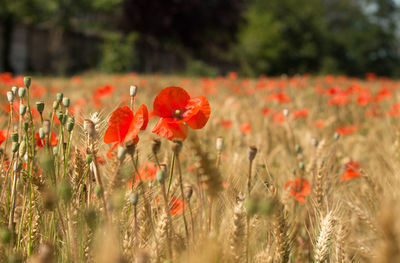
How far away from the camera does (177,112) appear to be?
2.33 feet

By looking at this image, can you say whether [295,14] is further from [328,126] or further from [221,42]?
[328,126]

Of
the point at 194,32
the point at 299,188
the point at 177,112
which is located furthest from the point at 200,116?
the point at 194,32

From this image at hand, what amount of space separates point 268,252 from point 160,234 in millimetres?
179

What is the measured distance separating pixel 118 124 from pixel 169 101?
0.12m

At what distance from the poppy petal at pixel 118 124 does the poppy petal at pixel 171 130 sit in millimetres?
54

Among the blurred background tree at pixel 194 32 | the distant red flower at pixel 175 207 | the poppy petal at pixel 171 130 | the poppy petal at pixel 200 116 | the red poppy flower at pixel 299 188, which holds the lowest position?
the red poppy flower at pixel 299 188

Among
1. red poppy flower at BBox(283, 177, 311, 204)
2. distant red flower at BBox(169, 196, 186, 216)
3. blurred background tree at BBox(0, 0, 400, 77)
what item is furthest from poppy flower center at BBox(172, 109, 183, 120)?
blurred background tree at BBox(0, 0, 400, 77)

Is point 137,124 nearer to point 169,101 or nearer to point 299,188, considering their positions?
point 169,101

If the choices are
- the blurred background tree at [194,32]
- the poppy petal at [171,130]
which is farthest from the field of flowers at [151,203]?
the blurred background tree at [194,32]

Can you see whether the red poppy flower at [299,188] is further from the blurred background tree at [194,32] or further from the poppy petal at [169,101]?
the blurred background tree at [194,32]

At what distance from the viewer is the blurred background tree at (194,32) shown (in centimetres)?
1365

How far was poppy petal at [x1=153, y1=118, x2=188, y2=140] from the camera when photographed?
26.4 inches

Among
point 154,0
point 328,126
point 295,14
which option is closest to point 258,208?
point 328,126

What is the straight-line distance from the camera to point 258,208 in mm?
417
